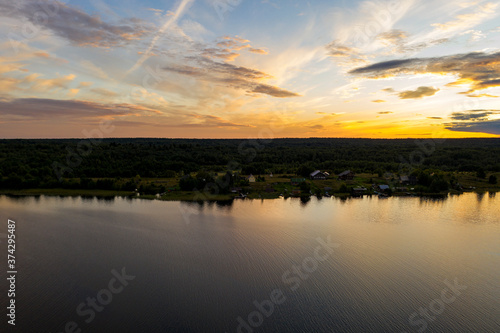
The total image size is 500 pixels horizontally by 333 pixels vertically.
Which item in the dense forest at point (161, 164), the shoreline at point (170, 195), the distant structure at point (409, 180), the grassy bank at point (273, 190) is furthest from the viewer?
the dense forest at point (161, 164)

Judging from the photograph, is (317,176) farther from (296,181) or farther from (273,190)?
(273,190)

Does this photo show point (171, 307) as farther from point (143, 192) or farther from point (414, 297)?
point (143, 192)

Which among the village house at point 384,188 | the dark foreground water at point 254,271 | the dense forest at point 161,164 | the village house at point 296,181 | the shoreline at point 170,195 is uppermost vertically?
the dense forest at point 161,164

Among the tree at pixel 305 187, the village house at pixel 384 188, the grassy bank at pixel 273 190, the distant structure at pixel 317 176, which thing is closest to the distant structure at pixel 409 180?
the grassy bank at pixel 273 190

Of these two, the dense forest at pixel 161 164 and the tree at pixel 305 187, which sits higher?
the dense forest at pixel 161 164

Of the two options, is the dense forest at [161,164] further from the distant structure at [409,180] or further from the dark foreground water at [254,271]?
the dark foreground water at [254,271]

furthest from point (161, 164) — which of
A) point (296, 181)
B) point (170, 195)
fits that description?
point (296, 181)

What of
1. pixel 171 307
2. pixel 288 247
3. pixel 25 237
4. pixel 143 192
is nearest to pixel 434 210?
pixel 288 247

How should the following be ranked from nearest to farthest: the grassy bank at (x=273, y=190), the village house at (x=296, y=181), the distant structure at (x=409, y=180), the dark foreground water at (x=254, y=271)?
1. the dark foreground water at (x=254, y=271)
2. the grassy bank at (x=273, y=190)
3. the village house at (x=296, y=181)
4. the distant structure at (x=409, y=180)
